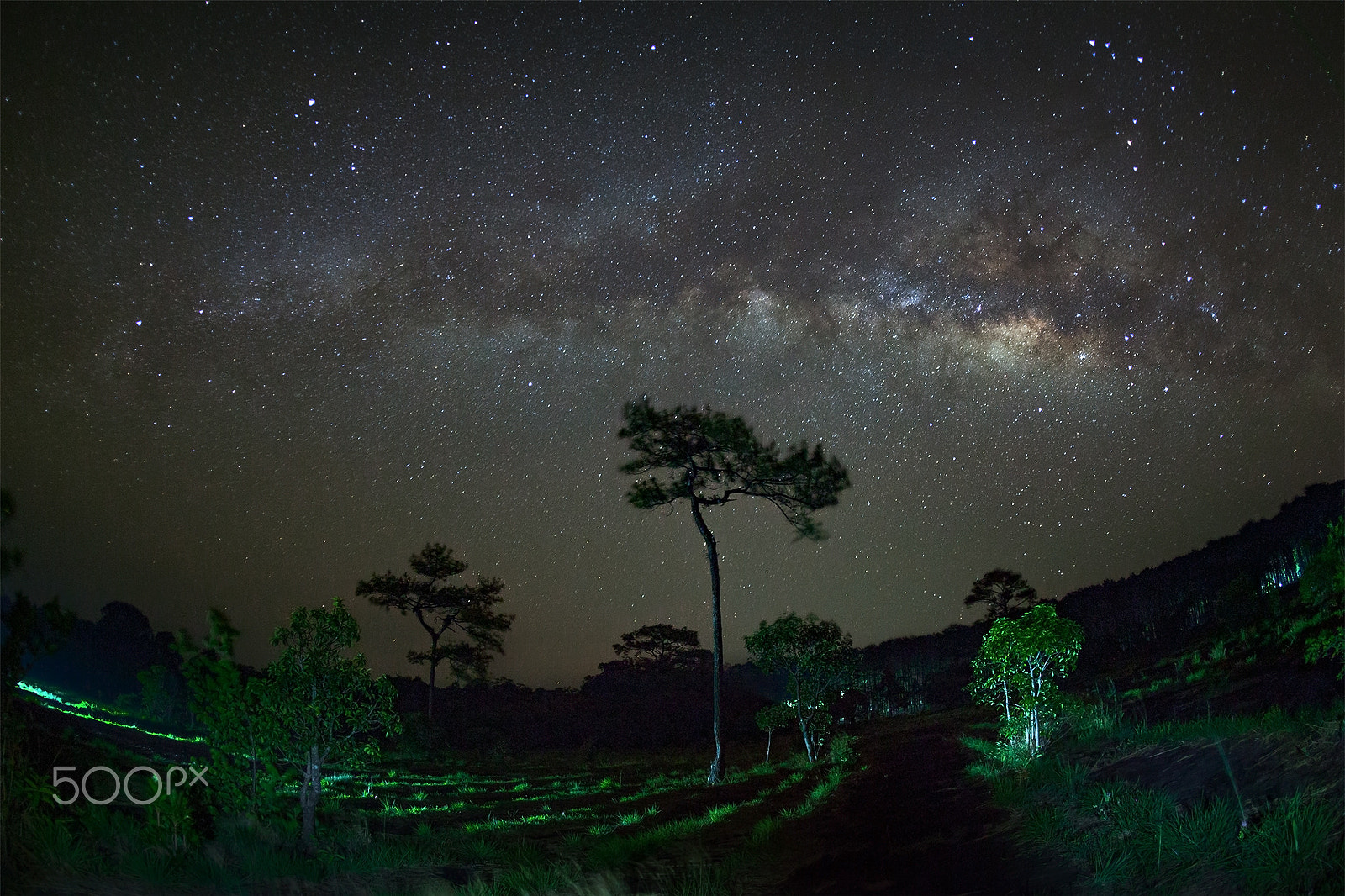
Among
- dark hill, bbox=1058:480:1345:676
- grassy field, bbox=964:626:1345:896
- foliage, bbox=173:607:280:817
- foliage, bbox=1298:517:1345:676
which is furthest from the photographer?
dark hill, bbox=1058:480:1345:676

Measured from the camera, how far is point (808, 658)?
29578 mm

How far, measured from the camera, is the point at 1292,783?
7.84 metres

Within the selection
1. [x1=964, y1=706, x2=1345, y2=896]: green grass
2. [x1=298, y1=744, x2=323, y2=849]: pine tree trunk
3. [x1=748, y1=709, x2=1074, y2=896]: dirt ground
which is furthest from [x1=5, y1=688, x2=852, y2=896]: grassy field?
[x1=964, y1=706, x2=1345, y2=896]: green grass

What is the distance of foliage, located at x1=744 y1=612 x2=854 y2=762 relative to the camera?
1142 inches

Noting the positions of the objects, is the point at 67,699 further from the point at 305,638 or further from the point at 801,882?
the point at 801,882

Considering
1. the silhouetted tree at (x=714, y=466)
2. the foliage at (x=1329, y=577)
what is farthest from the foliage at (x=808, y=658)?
the foliage at (x=1329, y=577)

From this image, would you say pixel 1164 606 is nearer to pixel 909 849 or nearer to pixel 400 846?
pixel 909 849

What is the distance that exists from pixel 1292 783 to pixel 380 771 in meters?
24.0

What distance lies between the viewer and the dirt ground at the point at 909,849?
27.3 feet

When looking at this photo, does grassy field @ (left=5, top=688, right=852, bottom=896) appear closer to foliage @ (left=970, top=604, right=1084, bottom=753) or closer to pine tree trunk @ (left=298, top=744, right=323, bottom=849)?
pine tree trunk @ (left=298, top=744, right=323, bottom=849)

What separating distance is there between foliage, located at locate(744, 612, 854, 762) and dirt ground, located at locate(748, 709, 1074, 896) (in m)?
11.5

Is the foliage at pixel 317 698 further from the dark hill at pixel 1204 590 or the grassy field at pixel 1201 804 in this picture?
the dark hill at pixel 1204 590

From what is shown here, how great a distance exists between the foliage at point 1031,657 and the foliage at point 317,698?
1345 cm

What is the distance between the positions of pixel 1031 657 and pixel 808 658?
11.2m
